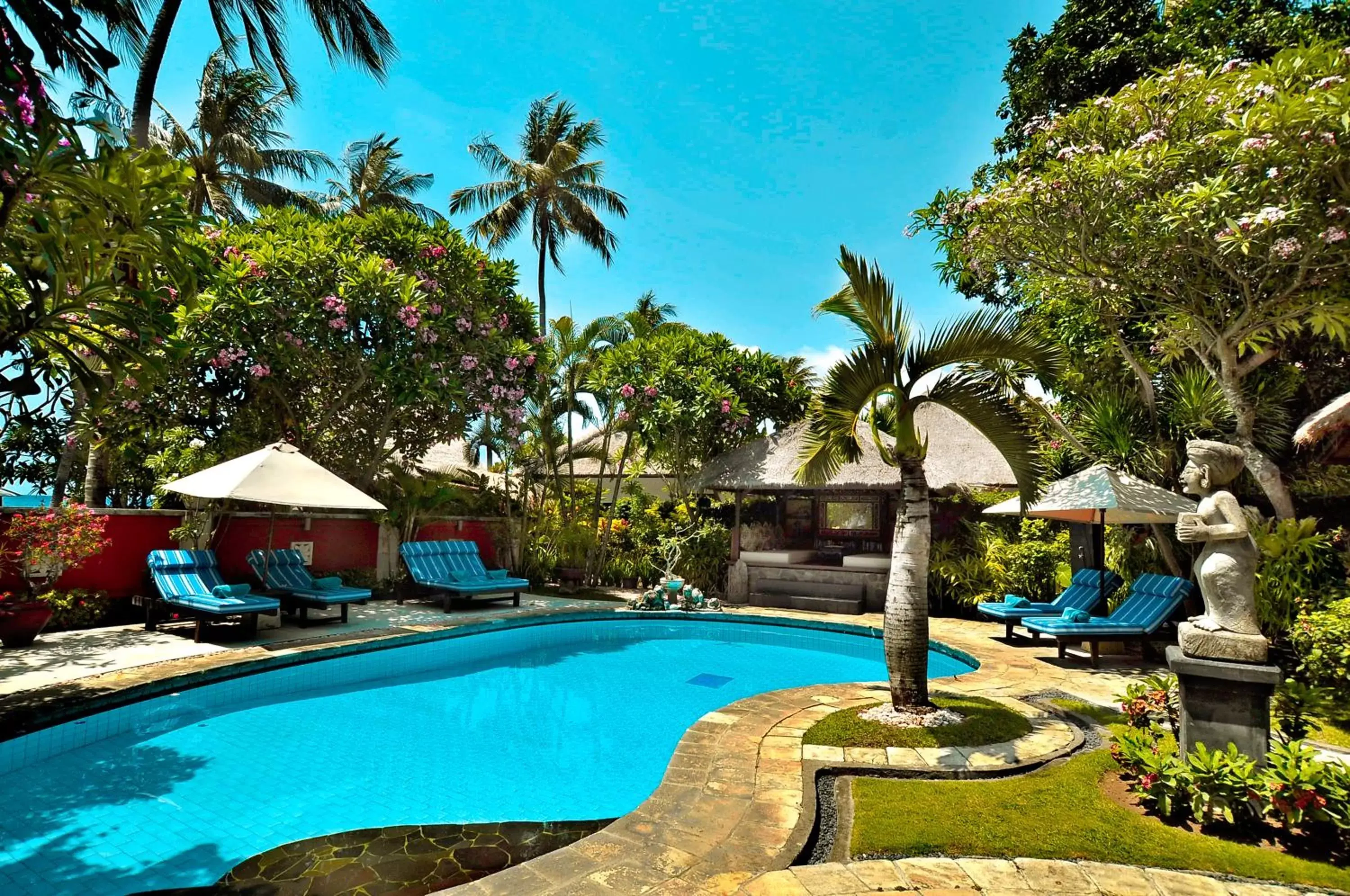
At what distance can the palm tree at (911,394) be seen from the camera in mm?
5434

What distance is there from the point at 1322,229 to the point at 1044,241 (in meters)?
2.62

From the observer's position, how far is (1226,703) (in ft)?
12.7

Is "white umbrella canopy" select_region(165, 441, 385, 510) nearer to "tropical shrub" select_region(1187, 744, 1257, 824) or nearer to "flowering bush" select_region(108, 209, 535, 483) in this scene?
"flowering bush" select_region(108, 209, 535, 483)

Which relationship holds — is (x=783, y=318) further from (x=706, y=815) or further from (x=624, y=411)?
(x=706, y=815)

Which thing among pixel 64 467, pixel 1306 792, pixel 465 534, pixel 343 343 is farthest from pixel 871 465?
pixel 64 467

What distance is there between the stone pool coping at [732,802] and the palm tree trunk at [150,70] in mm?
11887

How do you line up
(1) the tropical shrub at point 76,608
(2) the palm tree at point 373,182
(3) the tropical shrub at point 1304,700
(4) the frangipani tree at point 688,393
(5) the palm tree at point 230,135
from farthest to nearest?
(2) the palm tree at point 373,182 → (5) the palm tree at point 230,135 → (4) the frangipani tree at point 688,393 → (1) the tropical shrub at point 76,608 → (3) the tropical shrub at point 1304,700

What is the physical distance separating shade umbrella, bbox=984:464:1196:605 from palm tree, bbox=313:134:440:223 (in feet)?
75.7

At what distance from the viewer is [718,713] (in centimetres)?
596

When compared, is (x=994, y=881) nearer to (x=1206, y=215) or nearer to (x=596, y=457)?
(x=1206, y=215)

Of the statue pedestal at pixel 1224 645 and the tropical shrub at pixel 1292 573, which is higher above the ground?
the tropical shrub at pixel 1292 573

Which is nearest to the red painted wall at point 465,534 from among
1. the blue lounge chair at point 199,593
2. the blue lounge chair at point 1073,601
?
the blue lounge chair at point 199,593

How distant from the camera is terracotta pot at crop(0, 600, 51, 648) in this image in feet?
24.5

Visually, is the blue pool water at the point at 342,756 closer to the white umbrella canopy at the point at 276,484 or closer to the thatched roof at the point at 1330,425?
the white umbrella canopy at the point at 276,484
